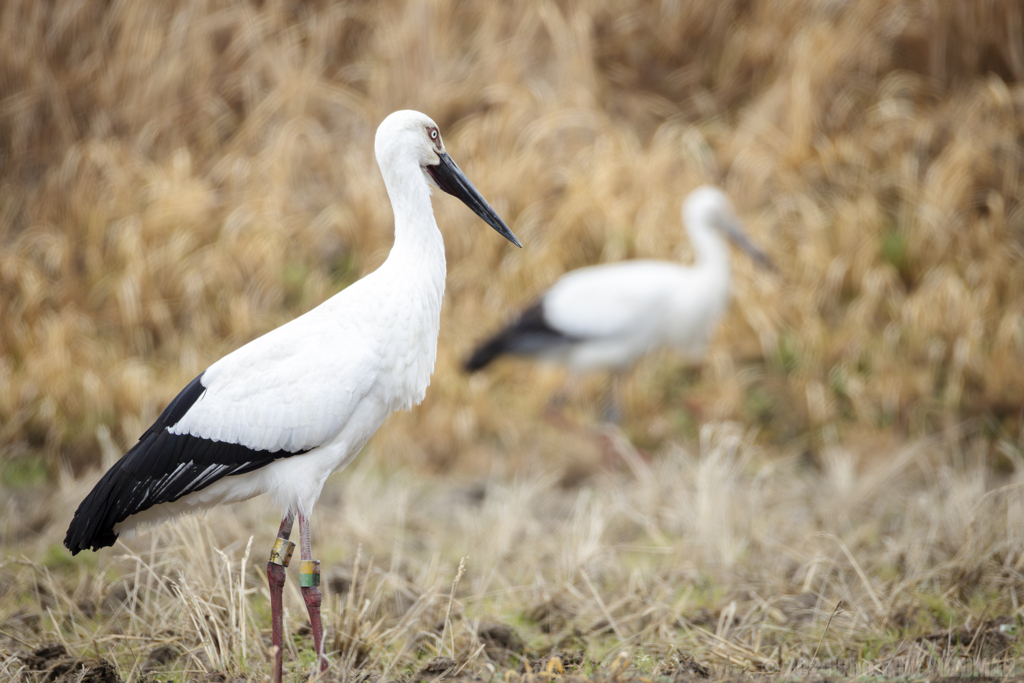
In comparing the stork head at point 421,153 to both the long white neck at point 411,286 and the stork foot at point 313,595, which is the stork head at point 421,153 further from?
the stork foot at point 313,595

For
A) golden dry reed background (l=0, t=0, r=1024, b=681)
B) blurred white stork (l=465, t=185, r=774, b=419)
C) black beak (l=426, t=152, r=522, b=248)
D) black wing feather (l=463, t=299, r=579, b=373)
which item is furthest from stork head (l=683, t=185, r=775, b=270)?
black beak (l=426, t=152, r=522, b=248)

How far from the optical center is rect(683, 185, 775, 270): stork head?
7297 mm

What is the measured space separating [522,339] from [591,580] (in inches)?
119

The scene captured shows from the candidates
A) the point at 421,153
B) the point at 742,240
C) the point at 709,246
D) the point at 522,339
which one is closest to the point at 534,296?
the point at 522,339

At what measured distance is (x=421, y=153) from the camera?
3.26 meters

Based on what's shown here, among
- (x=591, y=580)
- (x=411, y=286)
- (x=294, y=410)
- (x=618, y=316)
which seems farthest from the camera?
(x=618, y=316)

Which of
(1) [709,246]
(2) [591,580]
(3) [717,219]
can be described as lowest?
(2) [591,580]

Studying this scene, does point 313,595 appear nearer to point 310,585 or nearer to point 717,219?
point 310,585

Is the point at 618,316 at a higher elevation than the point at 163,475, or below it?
below

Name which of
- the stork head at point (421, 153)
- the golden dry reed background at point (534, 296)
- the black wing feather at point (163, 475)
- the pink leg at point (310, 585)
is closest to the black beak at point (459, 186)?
the stork head at point (421, 153)

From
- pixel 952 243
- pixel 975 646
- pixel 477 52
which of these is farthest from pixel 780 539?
pixel 477 52

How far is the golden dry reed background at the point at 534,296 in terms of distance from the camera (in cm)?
362

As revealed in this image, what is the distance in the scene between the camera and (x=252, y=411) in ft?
9.96

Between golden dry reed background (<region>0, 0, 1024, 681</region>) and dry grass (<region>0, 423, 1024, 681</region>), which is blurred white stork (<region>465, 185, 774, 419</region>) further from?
dry grass (<region>0, 423, 1024, 681</region>)
